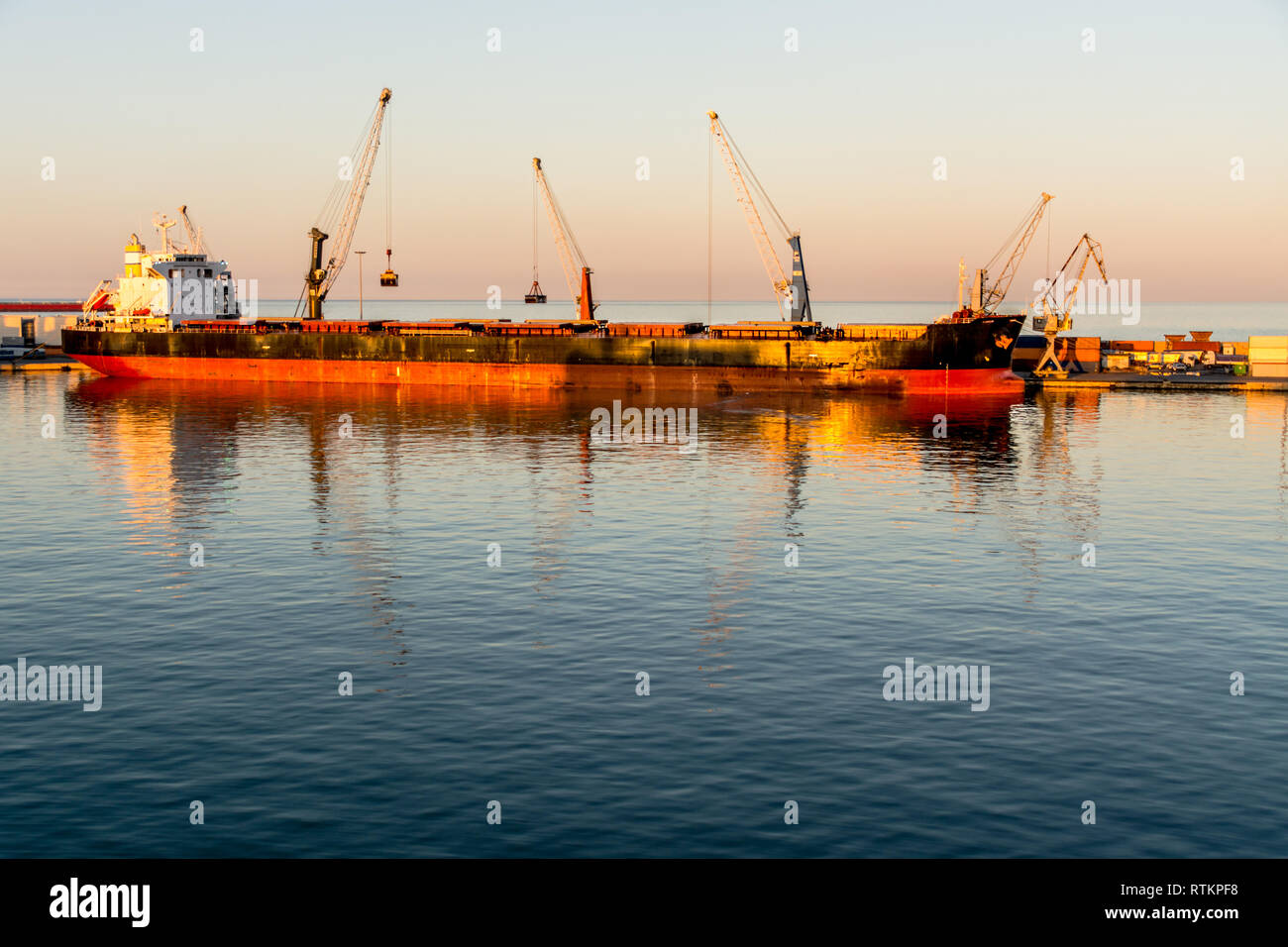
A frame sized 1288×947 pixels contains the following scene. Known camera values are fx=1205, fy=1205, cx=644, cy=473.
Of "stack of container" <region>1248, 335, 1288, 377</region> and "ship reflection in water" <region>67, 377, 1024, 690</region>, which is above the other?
"stack of container" <region>1248, 335, 1288, 377</region>

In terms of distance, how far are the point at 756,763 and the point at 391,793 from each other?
8940 mm

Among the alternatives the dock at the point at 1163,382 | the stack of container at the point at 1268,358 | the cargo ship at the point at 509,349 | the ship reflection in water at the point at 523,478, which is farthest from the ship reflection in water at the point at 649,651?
the stack of container at the point at 1268,358

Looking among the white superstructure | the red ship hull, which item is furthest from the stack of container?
the white superstructure

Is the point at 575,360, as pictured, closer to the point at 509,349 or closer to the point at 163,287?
the point at 509,349

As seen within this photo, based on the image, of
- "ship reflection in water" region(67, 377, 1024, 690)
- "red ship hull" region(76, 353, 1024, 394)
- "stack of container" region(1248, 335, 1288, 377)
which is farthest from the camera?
"stack of container" region(1248, 335, 1288, 377)

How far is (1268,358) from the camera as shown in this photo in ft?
589

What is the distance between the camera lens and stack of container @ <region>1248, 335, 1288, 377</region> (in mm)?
178050

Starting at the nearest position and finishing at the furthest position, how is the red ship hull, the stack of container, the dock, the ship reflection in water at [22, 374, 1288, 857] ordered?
the ship reflection in water at [22, 374, 1288, 857], the red ship hull, the dock, the stack of container

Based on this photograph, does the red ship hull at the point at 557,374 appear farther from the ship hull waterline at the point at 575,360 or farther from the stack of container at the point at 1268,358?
the stack of container at the point at 1268,358

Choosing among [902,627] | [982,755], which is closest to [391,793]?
[982,755]

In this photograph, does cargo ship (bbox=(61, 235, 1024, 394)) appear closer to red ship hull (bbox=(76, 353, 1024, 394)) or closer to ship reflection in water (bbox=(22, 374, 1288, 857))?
red ship hull (bbox=(76, 353, 1024, 394))

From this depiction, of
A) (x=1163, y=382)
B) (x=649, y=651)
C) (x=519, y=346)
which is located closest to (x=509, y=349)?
(x=519, y=346)

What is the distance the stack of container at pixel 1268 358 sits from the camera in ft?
584
